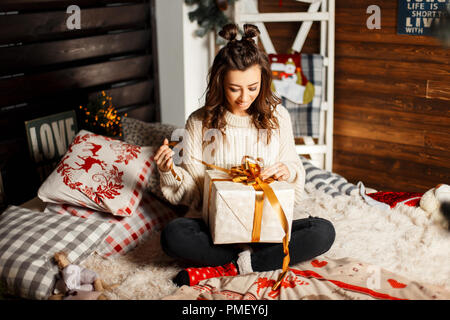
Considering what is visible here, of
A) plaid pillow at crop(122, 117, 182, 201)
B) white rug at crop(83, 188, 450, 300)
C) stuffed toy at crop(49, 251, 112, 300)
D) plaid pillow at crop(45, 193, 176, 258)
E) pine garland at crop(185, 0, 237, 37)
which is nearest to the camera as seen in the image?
stuffed toy at crop(49, 251, 112, 300)

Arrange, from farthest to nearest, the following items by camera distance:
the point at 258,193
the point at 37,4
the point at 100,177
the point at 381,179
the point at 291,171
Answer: the point at 381,179 → the point at 37,4 → the point at 100,177 → the point at 291,171 → the point at 258,193

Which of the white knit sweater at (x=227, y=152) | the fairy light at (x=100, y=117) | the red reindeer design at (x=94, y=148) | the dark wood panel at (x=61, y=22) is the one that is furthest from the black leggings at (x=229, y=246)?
the dark wood panel at (x=61, y=22)

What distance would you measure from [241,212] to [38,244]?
0.67 metres

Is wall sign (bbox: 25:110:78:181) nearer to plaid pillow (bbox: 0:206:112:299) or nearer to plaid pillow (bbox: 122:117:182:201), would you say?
plaid pillow (bbox: 122:117:182:201)

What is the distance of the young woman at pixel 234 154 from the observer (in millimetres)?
1552

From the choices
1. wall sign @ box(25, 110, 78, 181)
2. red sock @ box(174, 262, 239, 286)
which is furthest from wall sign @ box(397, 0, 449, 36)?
wall sign @ box(25, 110, 78, 181)

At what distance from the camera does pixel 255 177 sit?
4.88 feet

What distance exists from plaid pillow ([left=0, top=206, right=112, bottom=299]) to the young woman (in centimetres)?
28

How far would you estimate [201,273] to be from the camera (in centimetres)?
153

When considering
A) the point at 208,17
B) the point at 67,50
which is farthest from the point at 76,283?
the point at 208,17

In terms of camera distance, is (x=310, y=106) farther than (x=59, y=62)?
Yes

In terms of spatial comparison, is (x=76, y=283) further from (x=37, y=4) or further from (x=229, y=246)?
(x=37, y=4)

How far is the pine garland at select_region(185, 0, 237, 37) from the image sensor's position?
2.75m

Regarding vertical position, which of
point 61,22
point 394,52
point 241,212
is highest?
point 61,22
